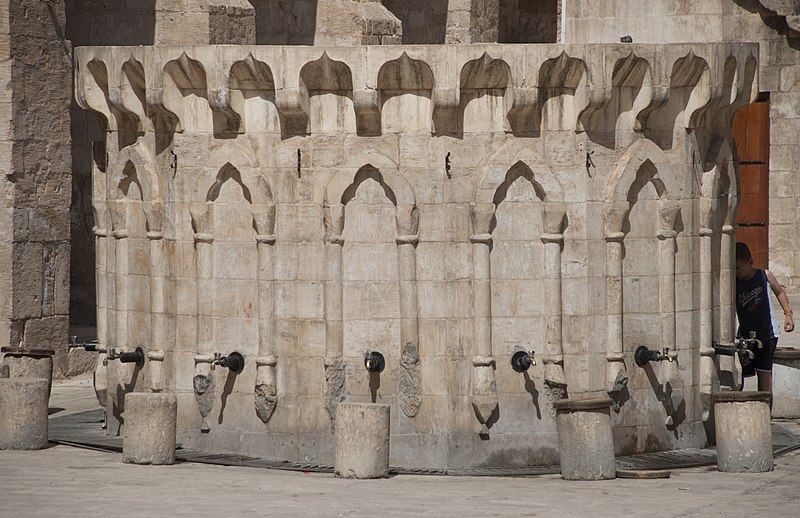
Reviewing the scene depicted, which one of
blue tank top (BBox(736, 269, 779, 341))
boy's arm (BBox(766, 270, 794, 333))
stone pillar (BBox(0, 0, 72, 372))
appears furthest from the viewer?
stone pillar (BBox(0, 0, 72, 372))

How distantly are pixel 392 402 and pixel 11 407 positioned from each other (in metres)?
3.20

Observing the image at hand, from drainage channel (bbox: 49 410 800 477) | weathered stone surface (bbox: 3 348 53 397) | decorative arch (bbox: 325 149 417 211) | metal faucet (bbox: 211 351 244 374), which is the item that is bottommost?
drainage channel (bbox: 49 410 800 477)

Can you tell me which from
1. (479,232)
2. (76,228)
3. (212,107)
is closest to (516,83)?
(479,232)

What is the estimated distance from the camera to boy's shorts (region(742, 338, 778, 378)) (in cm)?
1550

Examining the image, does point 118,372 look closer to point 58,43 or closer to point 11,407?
point 11,407

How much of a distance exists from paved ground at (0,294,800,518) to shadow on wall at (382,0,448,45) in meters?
10.7

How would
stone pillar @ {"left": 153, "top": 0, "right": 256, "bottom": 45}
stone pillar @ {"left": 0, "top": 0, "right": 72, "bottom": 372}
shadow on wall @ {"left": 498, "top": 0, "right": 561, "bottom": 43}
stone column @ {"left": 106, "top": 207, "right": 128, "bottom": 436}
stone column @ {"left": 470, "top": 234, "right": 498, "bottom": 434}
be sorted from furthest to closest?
1. shadow on wall @ {"left": 498, "top": 0, "right": 561, "bottom": 43}
2. stone pillar @ {"left": 153, "top": 0, "right": 256, "bottom": 45}
3. stone pillar @ {"left": 0, "top": 0, "right": 72, "bottom": 372}
4. stone column @ {"left": 106, "top": 207, "right": 128, "bottom": 436}
5. stone column @ {"left": 470, "top": 234, "right": 498, "bottom": 434}

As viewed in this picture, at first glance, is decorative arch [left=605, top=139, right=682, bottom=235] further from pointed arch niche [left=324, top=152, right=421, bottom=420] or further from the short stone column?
the short stone column

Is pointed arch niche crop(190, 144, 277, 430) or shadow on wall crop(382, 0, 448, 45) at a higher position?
shadow on wall crop(382, 0, 448, 45)

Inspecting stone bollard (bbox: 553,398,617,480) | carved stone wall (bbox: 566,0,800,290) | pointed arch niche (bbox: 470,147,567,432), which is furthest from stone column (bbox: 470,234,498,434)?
carved stone wall (bbox: 566,0,800,290)

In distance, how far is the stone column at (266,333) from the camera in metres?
13.4

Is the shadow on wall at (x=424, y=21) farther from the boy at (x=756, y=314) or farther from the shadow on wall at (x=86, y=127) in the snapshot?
the boy at (x=756, y=314)

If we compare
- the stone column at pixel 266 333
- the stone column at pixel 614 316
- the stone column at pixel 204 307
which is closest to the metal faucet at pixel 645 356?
the stone column at pixel 614 316

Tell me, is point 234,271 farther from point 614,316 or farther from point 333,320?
point 614,316
